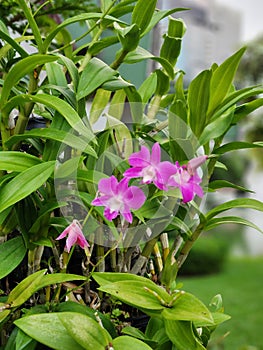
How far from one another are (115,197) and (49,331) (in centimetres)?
13

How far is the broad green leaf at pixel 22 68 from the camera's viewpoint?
49cm

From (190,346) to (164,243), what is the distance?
0.66 ft

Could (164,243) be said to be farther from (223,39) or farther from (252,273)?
(223,39)

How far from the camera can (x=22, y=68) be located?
0.51m

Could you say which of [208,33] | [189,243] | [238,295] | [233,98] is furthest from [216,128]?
[208,33]

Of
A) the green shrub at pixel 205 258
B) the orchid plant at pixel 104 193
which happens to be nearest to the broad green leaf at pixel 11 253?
the orchid plant at pixel 104 193

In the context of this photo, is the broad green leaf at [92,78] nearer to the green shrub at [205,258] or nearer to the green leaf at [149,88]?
the green leaf at [149,88]

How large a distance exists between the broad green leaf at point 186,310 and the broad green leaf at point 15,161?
0.61 ft

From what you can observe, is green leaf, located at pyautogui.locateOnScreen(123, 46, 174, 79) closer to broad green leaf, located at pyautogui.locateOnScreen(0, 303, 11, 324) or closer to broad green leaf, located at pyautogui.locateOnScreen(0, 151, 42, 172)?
broad green leaf, located at pyautogui.locateOnScreen(0, 151, 42, 172)

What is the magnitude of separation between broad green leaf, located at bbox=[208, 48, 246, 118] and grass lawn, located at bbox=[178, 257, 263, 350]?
2.09m

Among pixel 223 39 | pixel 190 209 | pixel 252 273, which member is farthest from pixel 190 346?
pixel 223 39

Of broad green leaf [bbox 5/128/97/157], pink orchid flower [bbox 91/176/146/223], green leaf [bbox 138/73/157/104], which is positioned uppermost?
green leaf [bbox 138/73/157/104]

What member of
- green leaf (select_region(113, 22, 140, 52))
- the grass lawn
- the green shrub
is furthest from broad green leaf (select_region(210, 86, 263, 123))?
the green shrub

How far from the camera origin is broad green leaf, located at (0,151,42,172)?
19.3 inches
